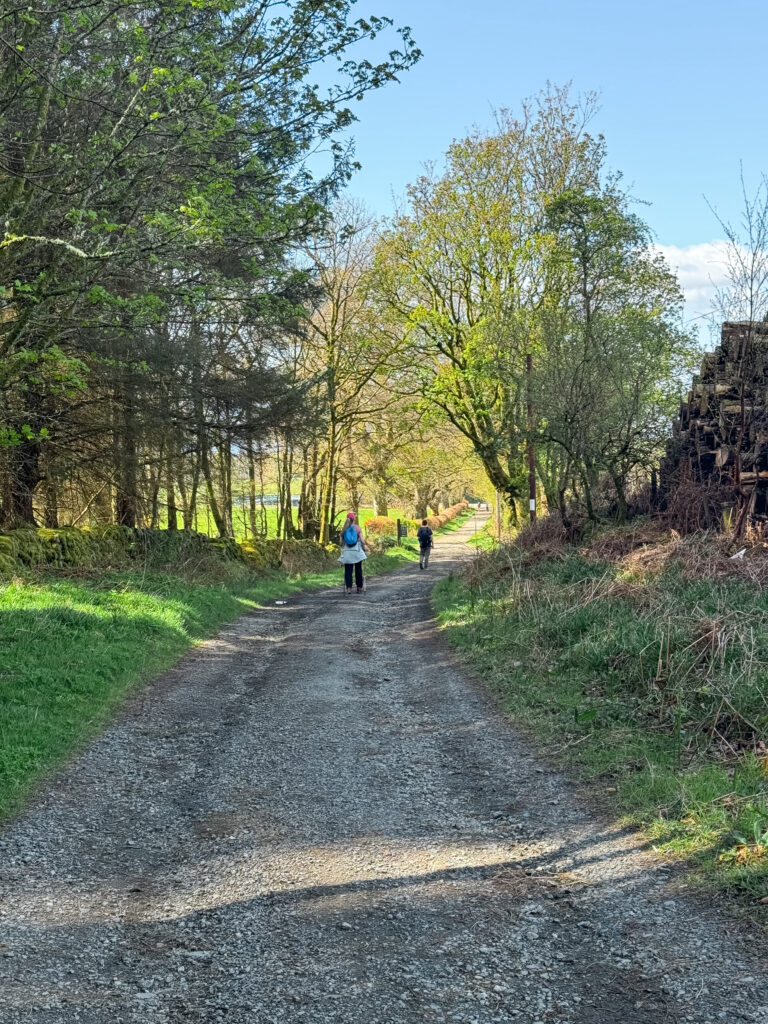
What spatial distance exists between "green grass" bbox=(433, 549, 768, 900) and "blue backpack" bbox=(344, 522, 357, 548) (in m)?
6.57

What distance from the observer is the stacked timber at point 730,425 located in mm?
12570

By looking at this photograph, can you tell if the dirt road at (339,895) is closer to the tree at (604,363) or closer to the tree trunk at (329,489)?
the tree at (604,363)

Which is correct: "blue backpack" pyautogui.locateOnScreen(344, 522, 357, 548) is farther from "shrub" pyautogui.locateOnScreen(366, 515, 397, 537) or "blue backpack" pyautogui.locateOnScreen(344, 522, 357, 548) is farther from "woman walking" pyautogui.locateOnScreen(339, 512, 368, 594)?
"shrub" pyautogui.locateOnScreen(366, 515, 397, 537)

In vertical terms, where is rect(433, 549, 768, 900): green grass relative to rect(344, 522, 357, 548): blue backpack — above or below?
below

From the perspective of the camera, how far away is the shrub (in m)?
45.0

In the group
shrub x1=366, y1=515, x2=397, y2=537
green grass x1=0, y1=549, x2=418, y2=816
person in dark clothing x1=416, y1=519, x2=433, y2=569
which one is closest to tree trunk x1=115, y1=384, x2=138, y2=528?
green grass x1=0, y1=549, x2=418, y2=816

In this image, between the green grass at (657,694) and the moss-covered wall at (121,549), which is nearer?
the green grass at (657,694)

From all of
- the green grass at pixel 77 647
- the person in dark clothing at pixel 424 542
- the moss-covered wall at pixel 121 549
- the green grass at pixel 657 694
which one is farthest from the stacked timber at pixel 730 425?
the person in dark clothing at pixel 424 542

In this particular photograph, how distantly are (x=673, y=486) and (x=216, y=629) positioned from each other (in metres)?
9.07

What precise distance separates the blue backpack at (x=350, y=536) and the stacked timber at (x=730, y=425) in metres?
7.12

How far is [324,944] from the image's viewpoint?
3781mm

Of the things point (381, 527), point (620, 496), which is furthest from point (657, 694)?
point (381, 527)

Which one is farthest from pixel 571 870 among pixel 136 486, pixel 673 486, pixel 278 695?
pixel 136 486

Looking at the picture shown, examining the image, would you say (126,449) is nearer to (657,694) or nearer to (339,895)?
(657,694)
